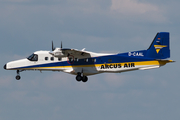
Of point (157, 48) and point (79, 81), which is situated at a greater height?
point (157, 48)

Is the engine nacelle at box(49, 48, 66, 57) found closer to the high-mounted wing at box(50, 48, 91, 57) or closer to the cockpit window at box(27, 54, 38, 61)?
the high-mounted wing at box(50, 48, 91, 57)

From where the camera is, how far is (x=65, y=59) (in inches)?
1821

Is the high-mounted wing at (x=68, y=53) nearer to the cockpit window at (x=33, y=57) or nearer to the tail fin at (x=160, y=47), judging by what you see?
the cockpit window at (x=33, y=57)

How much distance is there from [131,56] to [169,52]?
11.2 feet

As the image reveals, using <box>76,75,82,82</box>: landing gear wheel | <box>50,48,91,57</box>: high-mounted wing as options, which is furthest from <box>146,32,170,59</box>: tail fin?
<box>76,75,82,82</box>: landing gear wheel

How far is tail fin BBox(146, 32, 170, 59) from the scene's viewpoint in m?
45.0

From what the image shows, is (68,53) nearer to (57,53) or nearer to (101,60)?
(57,53)

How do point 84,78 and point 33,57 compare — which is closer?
point 84,78

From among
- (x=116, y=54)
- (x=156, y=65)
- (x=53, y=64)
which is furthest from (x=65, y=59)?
(x=156, y=65)

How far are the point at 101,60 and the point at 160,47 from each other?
5.42 m

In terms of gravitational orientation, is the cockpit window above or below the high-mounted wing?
below

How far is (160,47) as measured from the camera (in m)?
45.2

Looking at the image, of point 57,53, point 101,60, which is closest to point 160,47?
point 101,60

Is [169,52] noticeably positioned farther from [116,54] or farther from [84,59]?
[84,59]
